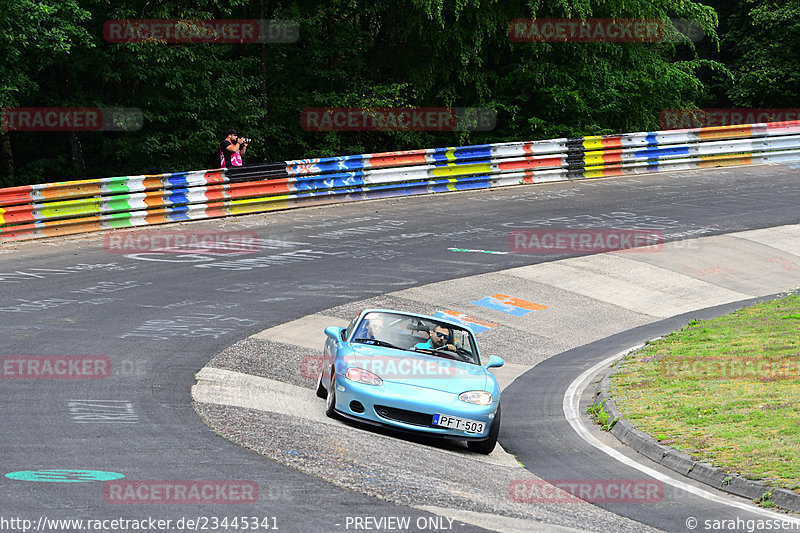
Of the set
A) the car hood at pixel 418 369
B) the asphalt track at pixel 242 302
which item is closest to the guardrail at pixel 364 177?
the asphalt track at pixel 242 302

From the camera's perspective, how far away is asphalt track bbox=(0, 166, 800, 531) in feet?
26.2

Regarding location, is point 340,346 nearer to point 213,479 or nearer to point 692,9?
point 213,479

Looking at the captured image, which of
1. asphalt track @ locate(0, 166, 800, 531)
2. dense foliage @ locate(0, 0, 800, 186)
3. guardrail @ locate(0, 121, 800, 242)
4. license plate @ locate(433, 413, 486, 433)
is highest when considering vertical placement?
dense foliage @ locate(0, 0, 800, 186)

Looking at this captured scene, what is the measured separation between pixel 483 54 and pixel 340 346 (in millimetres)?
20486

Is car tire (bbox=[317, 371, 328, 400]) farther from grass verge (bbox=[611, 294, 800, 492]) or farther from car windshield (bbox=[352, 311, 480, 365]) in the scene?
grass verge (bbox=[611, 294, 800, 492])

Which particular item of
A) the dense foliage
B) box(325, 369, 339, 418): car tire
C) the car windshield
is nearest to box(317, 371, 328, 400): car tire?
the car windshield

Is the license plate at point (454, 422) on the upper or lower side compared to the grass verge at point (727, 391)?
upper

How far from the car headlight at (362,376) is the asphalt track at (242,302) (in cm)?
171

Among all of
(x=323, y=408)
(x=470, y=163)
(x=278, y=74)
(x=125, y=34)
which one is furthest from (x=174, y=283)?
(x=278, y=74)

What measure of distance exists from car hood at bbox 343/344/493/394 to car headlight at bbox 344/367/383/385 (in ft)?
0.23

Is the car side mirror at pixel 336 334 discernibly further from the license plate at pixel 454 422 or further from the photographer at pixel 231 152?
the photographer at pixel 231 152

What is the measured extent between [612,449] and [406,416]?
2408mm

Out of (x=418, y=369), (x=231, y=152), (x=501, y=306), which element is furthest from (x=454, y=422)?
(x=231, y=152)

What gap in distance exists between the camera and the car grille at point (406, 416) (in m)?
10.4
